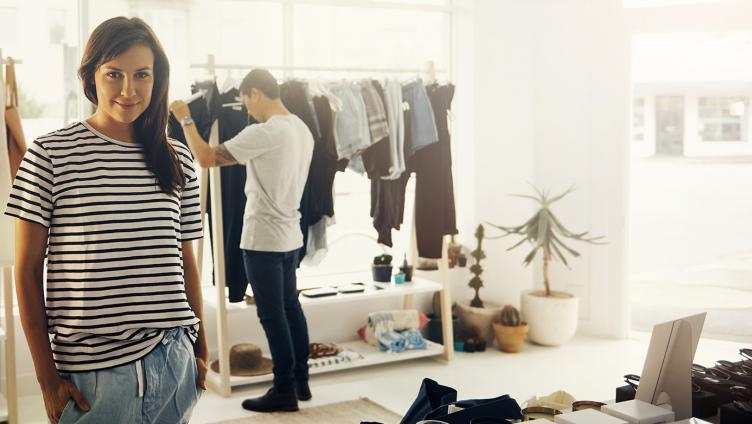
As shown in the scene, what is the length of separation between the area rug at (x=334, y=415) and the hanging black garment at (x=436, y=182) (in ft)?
3.75

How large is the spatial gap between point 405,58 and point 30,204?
4.26m

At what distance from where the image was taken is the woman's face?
1767 mm

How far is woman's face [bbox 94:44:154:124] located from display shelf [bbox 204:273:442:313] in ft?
8.94

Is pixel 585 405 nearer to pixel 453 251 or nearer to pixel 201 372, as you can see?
pixel 201 372

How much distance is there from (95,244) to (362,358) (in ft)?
10.8

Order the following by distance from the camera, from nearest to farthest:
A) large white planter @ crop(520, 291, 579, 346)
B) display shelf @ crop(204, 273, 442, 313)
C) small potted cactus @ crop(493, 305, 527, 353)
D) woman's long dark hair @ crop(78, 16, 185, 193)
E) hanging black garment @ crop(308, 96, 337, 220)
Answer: woman's long dark hair @ crop(78, 16, 185, 193) → hanging black garment @ crop(308, 96, 337, 220) → display shelf @ crop(204, 273, 442, 313) → small potted cactus @ crop(493, 305, 527, 353) → large white planter @ crop(520, 291, 579, 346)

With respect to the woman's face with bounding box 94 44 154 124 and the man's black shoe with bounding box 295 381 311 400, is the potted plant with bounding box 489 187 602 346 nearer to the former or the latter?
the man's black shoe with bounding box 295 381 311 400

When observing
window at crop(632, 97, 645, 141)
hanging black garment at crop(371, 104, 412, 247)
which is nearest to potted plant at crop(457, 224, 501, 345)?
hanging black garment at crop(371, 104, 412, 247)

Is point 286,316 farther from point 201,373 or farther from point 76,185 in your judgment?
point 76,185

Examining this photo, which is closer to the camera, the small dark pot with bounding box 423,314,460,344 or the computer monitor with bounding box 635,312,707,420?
the computer monitor with bounding box 635,312,707,420

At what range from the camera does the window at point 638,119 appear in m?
5.96

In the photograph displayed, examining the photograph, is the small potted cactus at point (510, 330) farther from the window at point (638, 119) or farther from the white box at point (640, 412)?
the white box at point (640, 412)

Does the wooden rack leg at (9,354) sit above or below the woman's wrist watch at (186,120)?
below

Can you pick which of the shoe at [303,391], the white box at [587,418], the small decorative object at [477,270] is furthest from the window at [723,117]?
the white box at [587,418]
